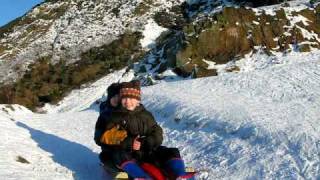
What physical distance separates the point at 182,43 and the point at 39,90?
12.5m

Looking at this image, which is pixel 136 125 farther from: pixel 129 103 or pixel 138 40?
pixel 138 40

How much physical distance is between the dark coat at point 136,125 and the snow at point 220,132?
939 mm

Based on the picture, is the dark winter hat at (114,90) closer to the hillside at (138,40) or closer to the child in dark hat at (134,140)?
the child in dark hat at (134,140)

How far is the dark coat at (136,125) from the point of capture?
395 inches

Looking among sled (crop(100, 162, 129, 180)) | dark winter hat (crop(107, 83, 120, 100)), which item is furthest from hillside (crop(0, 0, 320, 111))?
sled (crop(100, 162, 129, 180))

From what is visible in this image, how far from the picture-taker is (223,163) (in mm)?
10203

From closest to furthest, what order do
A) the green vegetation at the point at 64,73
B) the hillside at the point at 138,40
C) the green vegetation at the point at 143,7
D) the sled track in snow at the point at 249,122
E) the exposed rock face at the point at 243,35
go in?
the sled track in snow at the point at 249,122, the exposed rock face at the point at 243,35, the hillside at the point at 138,40, the green vegetation at the point at 64,73, the green vegetation at the point at 143,7

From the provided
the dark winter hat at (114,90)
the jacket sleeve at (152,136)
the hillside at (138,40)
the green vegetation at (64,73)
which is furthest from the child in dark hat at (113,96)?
the green vegetation at (64,73)

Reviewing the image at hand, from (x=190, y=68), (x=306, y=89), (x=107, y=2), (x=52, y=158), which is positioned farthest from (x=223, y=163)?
(x=107, y=2)

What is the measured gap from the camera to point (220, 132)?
39.9ft

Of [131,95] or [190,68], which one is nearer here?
[131,95]

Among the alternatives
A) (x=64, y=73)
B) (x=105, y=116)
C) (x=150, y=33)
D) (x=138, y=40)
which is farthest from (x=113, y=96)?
(x=150, y=33)

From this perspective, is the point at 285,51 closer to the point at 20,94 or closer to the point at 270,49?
the point at 270,49

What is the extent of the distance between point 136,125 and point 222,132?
260cm
